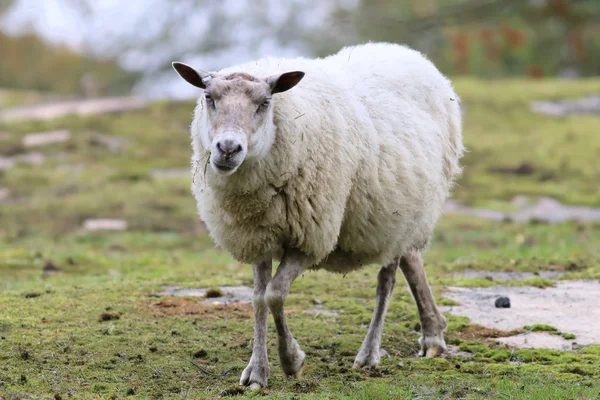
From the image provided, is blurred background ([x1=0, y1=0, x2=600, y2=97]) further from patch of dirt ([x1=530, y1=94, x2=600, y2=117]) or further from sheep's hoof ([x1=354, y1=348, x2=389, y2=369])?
sheep's hoof ([x1=354, y1=348, x2=389, y2=369])

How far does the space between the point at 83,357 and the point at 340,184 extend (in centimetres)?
248

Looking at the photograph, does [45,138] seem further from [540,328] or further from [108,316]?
[540,328]

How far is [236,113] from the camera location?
232 inches

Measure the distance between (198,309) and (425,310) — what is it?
7.59 ft

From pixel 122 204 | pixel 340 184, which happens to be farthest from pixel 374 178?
pixel 122 204

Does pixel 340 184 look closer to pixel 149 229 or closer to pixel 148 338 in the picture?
pixel 148 338

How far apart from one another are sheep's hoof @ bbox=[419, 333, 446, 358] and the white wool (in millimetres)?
815

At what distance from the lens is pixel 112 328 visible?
7.52 meters

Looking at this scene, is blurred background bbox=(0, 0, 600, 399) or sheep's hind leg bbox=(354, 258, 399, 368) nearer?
blurred background bbox=(0, 0, 600, 399)

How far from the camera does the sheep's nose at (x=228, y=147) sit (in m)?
5.66

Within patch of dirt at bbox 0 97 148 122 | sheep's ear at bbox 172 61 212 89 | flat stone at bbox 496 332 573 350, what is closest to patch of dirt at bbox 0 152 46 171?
patch of dirt at bbox 0 97 148 122

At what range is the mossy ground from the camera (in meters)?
6.21

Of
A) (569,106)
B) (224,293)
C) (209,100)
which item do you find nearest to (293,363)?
(209,100)

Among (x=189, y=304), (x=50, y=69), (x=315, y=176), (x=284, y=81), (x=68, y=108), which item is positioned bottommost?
(x=189, y=304)
